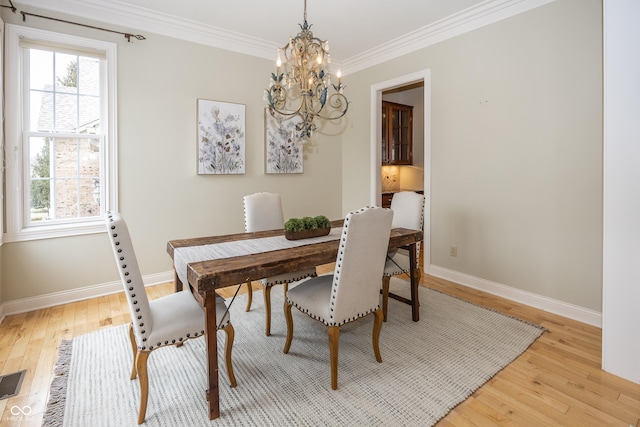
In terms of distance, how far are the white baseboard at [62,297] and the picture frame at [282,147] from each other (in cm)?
190

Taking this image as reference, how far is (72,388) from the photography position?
6.37 feet

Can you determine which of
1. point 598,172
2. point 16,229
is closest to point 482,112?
point 598,172

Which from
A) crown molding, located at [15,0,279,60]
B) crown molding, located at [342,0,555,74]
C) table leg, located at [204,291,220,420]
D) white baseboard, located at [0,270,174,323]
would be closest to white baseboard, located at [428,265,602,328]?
crown molding, located at [342,0,555,74]

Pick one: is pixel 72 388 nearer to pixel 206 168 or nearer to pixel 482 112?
pixel 206 168

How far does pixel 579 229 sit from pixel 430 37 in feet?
8.12

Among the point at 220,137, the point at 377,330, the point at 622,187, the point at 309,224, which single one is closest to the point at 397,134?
the point at 220,137

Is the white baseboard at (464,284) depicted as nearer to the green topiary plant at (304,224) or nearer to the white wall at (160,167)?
the white wall at (160,167)

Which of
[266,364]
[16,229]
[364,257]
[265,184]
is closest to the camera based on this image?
[364,257]

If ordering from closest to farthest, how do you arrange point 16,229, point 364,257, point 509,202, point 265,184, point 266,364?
1. point 364,257
2. point 266,364
3. point 16,229
4. point 509,202
5. point 265,184

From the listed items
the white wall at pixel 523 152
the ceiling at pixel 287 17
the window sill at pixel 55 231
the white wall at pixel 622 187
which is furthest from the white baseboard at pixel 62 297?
the white wall at pixel 622 187

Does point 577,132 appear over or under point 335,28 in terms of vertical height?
under

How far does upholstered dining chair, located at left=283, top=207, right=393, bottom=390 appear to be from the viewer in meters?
1.83

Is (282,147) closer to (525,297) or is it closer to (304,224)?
(304,224)

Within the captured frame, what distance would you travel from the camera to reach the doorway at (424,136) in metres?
3.88
